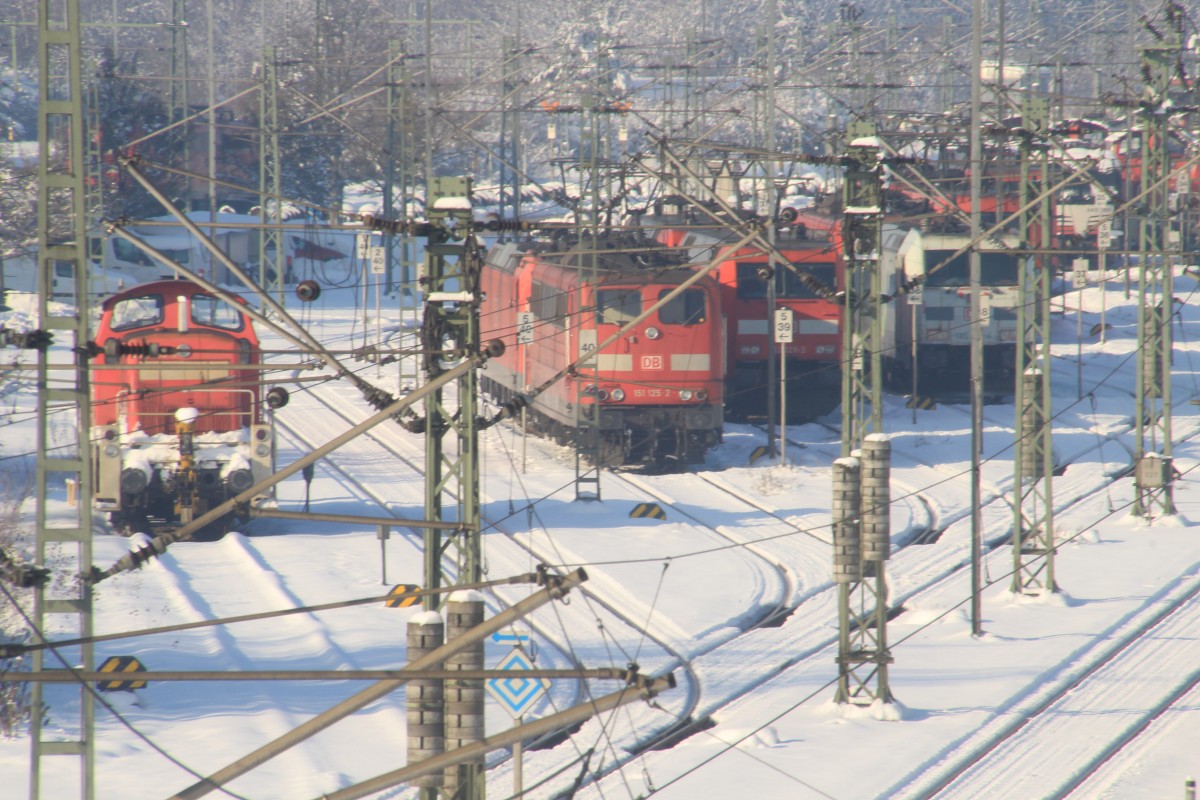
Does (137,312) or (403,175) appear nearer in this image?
(137,312)

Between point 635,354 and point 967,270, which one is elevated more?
point 967,270

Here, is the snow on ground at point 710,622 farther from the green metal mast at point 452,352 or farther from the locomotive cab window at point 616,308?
the locomotive cab window at point 616,308

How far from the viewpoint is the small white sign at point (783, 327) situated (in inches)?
1061

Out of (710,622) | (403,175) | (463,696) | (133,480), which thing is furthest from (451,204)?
(403,175)

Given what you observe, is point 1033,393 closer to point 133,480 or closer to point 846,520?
point 846,520

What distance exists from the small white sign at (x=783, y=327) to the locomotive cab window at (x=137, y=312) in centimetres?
1007

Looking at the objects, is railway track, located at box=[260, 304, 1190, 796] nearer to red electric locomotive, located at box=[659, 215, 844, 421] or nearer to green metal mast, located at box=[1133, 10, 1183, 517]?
green metal mast, located at box=[1133, 10, 1183, 517]

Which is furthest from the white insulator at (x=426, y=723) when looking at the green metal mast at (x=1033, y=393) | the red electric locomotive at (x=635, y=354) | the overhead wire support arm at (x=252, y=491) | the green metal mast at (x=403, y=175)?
the green metal mast at (x=403, y=175)

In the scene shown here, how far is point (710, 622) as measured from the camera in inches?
759

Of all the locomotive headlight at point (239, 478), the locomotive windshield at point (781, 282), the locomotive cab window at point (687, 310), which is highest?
the locomotive windshield at point (781, 282)

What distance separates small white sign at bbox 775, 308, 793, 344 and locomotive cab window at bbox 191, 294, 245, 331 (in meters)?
9.02

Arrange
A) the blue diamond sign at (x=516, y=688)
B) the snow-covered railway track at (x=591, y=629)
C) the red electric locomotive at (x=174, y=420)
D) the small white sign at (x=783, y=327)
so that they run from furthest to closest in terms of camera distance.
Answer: the small white sign at (x=783, y=327), the red electric locomotive at (x=174, y=420), the snow-covered railway track at (x=591, y=629), the blue diamond sign at (x=516, y=688)

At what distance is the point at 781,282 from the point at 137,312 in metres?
12.1

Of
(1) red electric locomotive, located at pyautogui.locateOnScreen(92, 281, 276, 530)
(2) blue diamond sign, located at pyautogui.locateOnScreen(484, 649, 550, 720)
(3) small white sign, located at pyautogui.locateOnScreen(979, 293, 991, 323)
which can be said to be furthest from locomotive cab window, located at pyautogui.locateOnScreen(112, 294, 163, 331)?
(3) small white sign, located at pyautogui.locateOnScreen(979, 293, 991, 323)
